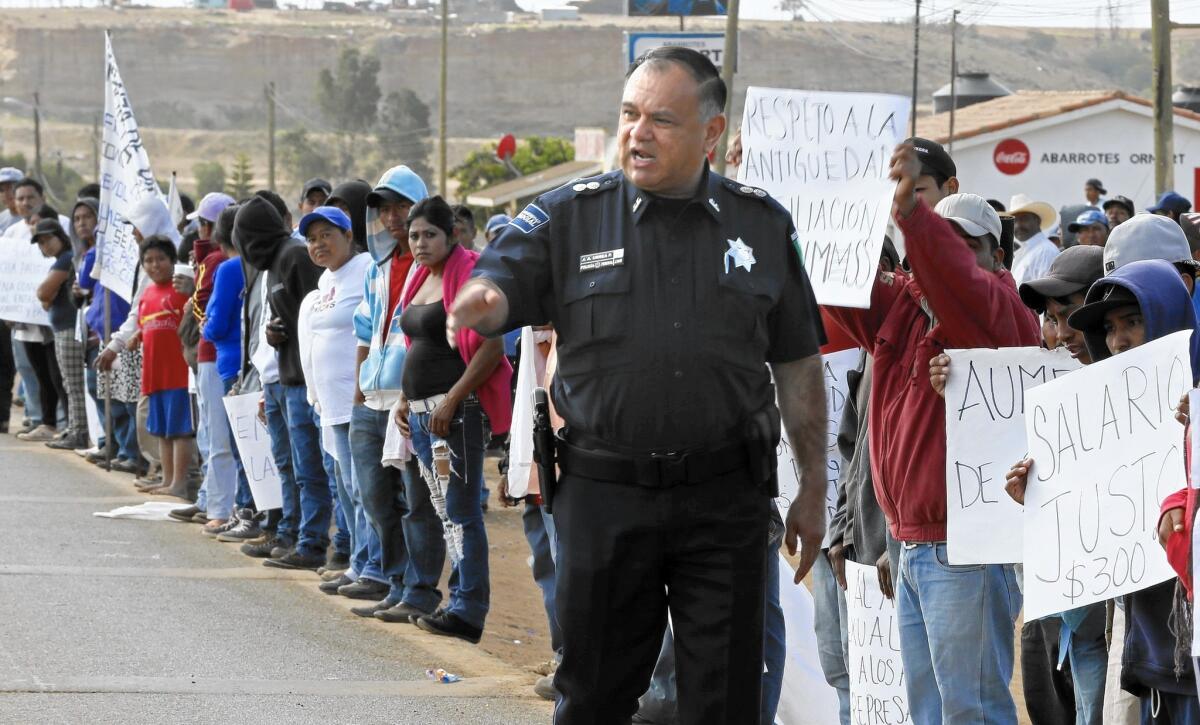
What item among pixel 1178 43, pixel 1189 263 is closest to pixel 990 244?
pixel 1189 263

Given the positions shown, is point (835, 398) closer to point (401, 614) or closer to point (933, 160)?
A: point (933, 160)

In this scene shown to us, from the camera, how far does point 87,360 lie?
16.6 m

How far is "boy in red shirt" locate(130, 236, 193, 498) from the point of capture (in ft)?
45.3

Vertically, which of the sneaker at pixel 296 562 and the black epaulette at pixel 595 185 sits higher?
the black epaulette at pixel 595 185

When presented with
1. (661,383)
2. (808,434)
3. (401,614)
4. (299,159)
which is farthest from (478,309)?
(299,159)

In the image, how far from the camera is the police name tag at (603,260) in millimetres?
4559

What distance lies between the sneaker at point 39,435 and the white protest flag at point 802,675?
12598 mm

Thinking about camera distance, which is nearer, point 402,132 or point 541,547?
point 541,547

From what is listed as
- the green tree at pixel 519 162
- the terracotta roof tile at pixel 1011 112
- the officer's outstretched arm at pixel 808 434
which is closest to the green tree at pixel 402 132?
the green tree at pixel 519 162

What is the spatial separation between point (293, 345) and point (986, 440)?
6033 millimetres

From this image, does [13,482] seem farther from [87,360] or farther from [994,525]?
[994,525]

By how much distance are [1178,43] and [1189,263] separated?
169256 millimetres

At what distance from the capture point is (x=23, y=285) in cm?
1758

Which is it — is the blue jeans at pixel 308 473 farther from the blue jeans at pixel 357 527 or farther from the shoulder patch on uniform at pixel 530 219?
the shoulder patch on uniform at pixel 530 219
